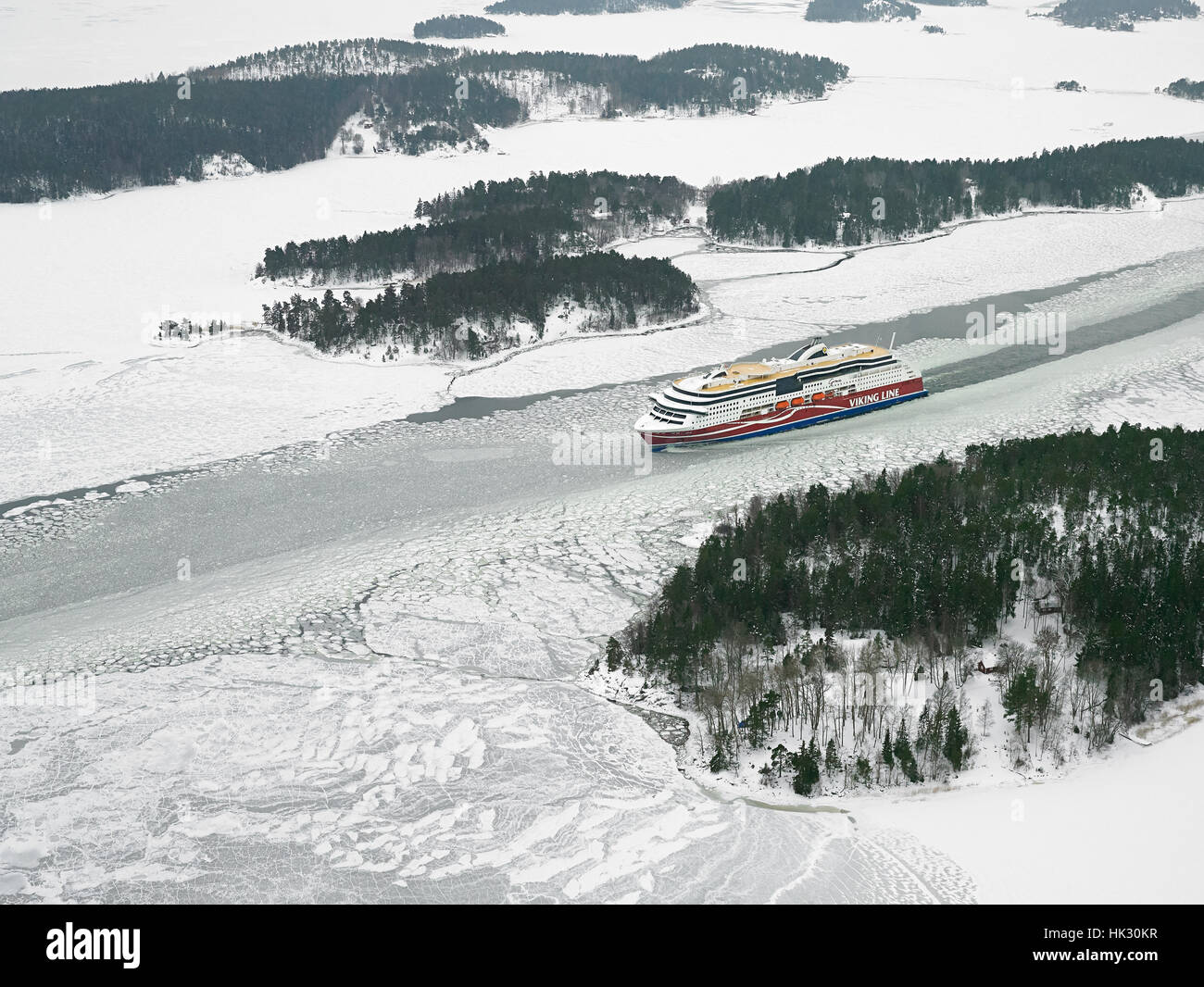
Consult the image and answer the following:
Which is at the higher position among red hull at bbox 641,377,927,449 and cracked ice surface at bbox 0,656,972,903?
red hull at bbox 641,377,927,449

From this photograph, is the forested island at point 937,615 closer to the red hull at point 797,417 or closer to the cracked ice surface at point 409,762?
the cracked ice surface at point 409,762

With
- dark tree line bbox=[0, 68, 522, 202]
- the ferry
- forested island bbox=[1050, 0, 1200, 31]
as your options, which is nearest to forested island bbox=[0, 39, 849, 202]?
dark tree line bbox=[0, 68, 522, 202]

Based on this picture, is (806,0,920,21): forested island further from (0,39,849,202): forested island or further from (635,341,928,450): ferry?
(635,341,928,450): ferry

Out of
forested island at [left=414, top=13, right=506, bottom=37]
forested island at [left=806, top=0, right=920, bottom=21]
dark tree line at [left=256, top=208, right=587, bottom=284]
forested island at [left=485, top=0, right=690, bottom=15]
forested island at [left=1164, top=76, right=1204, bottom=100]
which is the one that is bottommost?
dark tree line at [left=256, top=208, right=587, bottom=284]

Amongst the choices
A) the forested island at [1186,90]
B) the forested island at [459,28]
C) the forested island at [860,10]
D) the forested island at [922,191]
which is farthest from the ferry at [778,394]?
the forested island at [860,10]

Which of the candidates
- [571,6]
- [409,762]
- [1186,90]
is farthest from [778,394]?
[571,6]

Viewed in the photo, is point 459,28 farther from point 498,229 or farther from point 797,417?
point 797,417

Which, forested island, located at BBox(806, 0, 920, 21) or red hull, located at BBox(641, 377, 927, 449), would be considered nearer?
red hull, located at BBox(641, 377, 927, 449)

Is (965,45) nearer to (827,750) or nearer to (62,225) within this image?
(62,225)
